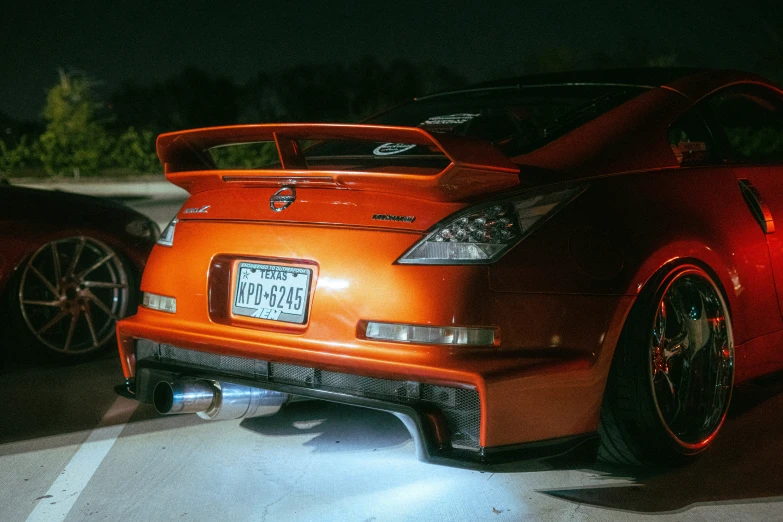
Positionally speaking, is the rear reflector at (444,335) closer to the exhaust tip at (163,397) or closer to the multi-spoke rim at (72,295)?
the exhaust tip at (163,397)

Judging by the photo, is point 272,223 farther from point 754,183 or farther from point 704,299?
point 754,183

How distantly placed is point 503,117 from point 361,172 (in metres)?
1.16

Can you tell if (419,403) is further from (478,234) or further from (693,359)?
(693,359)

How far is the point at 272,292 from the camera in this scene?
10.5 feet

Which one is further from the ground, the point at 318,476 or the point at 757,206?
the point at 757,206

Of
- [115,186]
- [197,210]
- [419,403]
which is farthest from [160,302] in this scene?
[115,186]

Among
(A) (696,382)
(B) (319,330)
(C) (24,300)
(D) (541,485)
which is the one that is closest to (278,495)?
(B) (319,330)

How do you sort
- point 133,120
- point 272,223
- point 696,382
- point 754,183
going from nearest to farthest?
point 272,223 → point 696,382 → point 754,183 → point 133,120

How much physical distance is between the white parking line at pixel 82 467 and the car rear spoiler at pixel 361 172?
1.13 meters

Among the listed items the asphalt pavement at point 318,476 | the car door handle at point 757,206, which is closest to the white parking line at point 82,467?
the asphalt pavement at point 318,476

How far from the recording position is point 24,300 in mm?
5137

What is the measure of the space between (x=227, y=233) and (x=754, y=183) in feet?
7.14

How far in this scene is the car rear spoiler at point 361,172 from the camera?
2934mm

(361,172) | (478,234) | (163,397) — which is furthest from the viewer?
(163,397)
